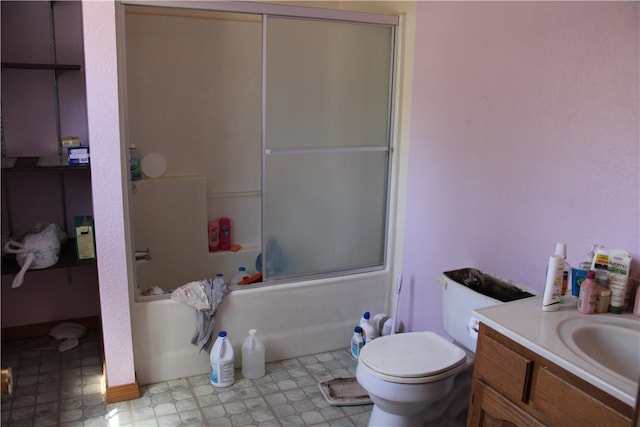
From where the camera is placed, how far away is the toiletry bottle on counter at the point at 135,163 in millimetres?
3047

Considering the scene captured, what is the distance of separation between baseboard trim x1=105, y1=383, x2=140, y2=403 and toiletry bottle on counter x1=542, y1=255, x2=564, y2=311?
73.3 inches

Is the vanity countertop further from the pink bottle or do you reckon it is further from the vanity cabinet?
the pink bottle

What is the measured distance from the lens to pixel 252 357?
282cm

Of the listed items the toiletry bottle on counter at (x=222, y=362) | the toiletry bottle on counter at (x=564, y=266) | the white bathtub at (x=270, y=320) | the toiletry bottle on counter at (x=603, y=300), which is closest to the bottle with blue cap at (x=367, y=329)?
the white bathtub at (x=270, y=320)

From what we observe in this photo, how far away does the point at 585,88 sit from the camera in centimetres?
195

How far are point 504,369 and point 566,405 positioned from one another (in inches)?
9.3

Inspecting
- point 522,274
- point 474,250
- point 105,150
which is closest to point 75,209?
point 105,150

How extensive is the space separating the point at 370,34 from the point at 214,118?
1054 millimetres

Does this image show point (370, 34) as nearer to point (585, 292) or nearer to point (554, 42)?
point (554, 42)

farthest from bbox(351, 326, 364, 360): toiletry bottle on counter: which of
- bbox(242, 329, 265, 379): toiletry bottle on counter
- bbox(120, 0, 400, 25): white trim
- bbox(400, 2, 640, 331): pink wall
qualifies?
bbox(120, 0, 400, 25): white trim

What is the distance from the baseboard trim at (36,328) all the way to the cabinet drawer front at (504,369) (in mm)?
2353

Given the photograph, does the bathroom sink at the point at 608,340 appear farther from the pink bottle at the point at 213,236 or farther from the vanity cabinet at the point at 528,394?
the pink bottle at the point at 213,236

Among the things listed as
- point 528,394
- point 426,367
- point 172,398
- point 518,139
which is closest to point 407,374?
point 426,367

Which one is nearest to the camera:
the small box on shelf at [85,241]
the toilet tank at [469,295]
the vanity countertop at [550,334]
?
the vanity countertop at [550,334]
